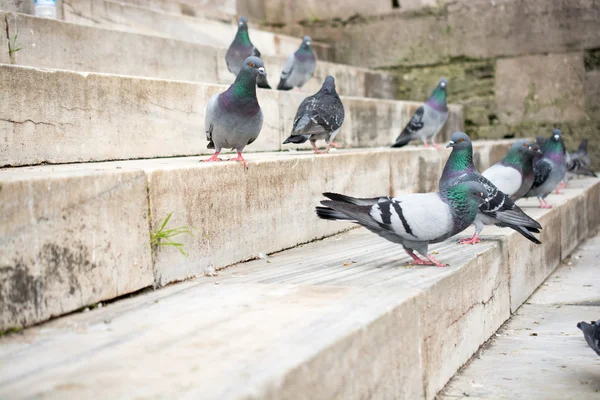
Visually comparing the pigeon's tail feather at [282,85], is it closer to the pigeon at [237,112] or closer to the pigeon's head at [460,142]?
the pigeon's head at [460,142]

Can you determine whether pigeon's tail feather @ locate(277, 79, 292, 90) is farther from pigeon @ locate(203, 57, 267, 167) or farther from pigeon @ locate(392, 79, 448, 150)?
pigeon @ locate(203, 57, 267, 167)

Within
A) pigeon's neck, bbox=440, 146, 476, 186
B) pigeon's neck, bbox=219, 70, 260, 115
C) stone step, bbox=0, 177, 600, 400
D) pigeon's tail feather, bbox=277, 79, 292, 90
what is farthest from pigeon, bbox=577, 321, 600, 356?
pigeon's tail feather, bbox=277, 79, 292, 90

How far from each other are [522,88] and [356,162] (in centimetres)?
598

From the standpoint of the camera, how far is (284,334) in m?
2.36

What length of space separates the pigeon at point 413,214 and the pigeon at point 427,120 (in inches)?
145

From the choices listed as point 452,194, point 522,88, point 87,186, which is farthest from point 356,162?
point 522,88

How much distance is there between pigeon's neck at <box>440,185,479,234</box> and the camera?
3703mm

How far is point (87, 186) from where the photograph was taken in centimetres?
287

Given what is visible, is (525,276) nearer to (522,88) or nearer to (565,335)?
(565,335)

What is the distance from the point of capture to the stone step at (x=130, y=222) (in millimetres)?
2584

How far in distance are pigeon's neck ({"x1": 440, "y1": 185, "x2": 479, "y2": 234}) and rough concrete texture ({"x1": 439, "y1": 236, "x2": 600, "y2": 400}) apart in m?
0.68

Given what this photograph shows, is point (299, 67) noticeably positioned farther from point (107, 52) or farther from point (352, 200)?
point (352, 200)

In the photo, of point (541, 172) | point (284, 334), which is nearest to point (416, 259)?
point (284, 334)

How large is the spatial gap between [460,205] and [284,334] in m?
1.65
